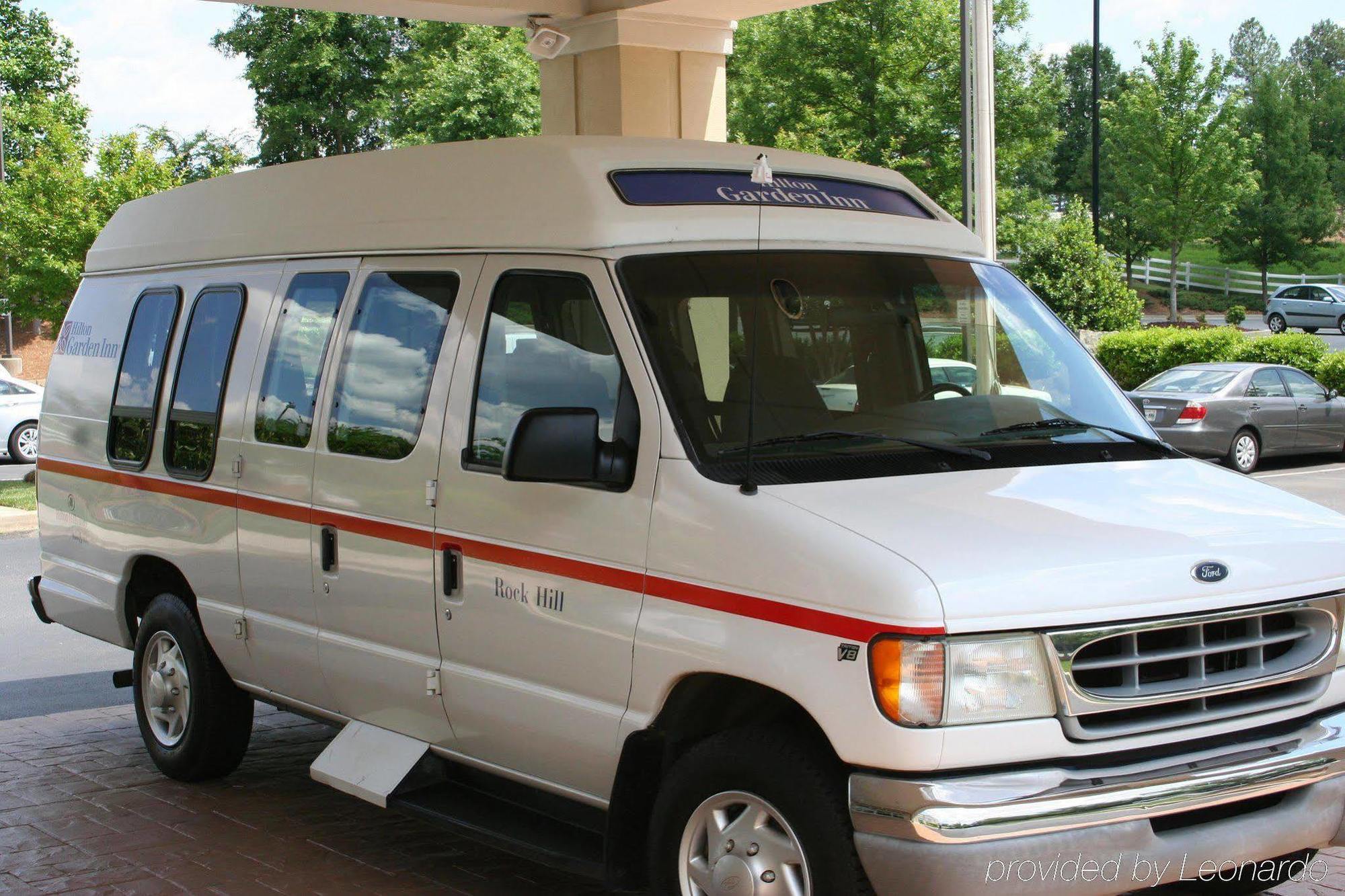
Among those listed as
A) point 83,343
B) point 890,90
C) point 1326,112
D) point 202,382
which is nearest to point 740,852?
point 202,382

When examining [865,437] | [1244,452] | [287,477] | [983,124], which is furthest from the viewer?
[1244,452]

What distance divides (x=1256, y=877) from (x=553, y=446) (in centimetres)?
249

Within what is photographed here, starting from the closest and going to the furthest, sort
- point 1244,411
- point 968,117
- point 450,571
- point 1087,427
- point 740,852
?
point 740,852 → point 1087,427 → point 450,571 → point 968,117 → point 1244,411

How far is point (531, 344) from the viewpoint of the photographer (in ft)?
16.5

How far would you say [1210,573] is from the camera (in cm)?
394

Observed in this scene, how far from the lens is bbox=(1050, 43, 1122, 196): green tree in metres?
77.9

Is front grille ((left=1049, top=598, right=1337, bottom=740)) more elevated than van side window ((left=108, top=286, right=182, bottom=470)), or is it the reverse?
van side window ((left=108, top=286, right=182, bottom=470))

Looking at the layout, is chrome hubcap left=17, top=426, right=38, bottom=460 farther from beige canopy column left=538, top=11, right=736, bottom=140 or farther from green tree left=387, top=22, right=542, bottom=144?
green tree left=387, top=22, right=542, bottom=144

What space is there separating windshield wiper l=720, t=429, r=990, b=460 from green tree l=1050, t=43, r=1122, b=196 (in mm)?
68652

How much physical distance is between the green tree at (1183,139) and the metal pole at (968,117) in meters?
29.7

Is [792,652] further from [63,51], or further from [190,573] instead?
[63,51]

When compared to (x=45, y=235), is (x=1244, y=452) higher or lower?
lower

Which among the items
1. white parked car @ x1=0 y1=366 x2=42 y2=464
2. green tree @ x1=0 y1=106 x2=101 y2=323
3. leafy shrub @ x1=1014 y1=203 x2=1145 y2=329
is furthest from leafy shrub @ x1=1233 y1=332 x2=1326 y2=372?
white parked car @ x1=0 y1=366 x2=42 y2=464

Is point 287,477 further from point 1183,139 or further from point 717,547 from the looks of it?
point 1183,139
